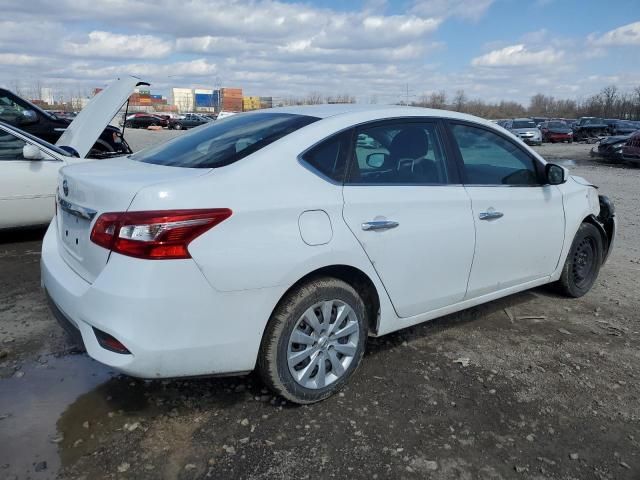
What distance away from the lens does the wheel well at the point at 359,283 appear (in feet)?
9.36

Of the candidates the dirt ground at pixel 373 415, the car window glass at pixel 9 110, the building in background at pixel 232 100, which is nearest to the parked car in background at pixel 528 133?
the car window glass at pixel 9 110

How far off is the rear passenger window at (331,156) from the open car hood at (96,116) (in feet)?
16.5

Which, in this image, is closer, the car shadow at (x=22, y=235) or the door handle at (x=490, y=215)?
the door handle at (x=490, y=215)

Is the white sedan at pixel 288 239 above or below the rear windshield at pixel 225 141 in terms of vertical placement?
below

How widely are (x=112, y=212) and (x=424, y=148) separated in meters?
1.96

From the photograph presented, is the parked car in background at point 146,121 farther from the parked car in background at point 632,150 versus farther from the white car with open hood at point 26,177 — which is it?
the white car with open hood at point 26,177

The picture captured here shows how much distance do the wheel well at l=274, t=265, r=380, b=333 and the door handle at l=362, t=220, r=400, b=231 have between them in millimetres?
236

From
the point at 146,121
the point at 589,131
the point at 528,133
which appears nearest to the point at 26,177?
the point at 528,133

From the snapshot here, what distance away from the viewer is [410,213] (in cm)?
316

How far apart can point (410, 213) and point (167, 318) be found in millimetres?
1506

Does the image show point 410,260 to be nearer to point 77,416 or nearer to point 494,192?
point 494,192

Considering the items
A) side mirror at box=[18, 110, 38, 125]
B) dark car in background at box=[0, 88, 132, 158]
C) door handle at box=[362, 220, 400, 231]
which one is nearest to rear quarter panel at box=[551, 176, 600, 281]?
door handle at box=[362, 220, 400, 231]

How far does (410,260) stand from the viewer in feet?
10.5

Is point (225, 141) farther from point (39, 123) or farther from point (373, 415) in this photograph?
point (39, 123)
